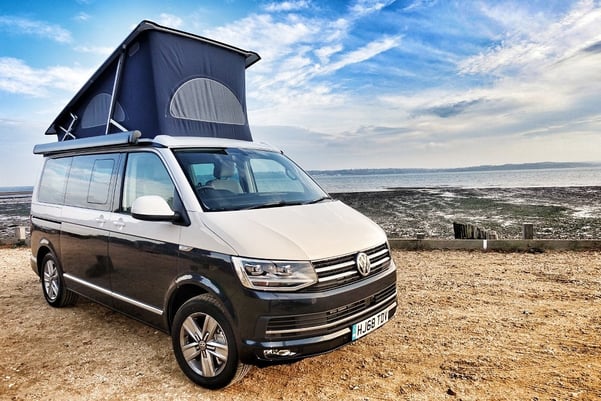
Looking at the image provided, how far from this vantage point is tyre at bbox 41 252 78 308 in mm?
5434

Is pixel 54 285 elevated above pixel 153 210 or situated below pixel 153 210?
below

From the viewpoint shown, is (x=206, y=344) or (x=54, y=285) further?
(x=54, y=285)

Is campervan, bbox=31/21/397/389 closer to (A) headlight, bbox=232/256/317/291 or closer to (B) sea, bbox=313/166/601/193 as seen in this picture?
(A) headlight, bbox=232/256/317/291

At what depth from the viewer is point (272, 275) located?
118 inches

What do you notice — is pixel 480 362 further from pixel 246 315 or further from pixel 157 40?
pixel 157 40

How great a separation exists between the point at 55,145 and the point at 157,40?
2035 mm

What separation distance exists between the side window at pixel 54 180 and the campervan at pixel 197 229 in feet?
0.06

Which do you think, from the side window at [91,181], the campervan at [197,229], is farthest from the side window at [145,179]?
the side window at [91,181]

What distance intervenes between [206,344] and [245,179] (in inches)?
65.3

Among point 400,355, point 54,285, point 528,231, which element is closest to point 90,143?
point 54,285

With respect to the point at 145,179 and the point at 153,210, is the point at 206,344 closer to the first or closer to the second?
the point at 153,210

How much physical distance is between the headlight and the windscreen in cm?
71

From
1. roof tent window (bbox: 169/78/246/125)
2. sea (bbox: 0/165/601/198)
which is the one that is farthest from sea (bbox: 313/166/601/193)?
roof tent window (bbox: 169/78/246/125)

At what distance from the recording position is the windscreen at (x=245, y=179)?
3693 millimetres
